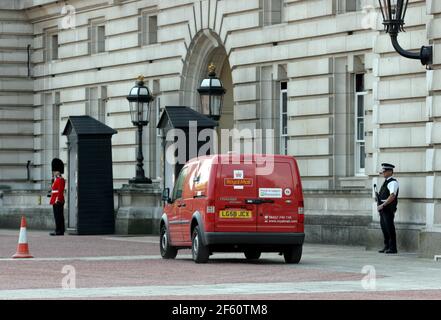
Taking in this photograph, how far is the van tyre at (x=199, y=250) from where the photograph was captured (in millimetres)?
28547

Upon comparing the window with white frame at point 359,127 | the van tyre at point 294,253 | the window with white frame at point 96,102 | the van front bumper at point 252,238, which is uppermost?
the window with white frame at point 96,102

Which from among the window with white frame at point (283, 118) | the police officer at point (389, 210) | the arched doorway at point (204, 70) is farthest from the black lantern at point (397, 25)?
the arched doorway at point (204, 70)

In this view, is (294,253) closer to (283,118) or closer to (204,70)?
(283,118)

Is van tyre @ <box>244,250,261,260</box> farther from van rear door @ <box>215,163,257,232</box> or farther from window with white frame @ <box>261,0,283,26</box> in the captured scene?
window with white frame @ <box>261,0,283,26</box>

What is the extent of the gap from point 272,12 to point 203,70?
15.0ft

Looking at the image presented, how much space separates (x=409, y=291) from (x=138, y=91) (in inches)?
876

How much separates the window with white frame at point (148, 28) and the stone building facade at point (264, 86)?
42 mm

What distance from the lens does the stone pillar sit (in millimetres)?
42781

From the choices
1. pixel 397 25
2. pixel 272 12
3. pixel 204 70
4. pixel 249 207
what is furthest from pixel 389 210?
pixel 204 70

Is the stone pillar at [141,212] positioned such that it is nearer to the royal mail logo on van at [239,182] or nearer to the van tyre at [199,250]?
the van tyre at [199,250]

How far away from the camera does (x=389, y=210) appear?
1252 inches

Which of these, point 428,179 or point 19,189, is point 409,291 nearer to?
point 428,179

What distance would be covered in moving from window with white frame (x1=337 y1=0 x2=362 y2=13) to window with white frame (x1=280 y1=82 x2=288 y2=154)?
3.29 meters

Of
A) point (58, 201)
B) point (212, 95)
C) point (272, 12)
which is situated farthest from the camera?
point (58, 201)
